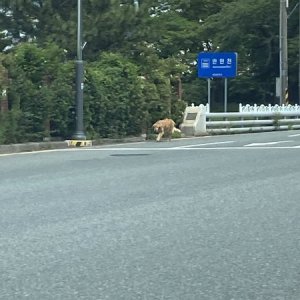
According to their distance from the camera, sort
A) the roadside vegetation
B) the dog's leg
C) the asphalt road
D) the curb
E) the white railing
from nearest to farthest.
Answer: the asphalt road
the curb
the roadside vegetation
the dog's leg
the white railing

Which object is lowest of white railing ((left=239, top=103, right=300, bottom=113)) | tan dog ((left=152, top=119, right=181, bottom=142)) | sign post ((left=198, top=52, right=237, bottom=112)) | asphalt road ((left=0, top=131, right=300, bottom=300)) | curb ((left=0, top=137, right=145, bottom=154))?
asphalt road ((left=0, top=131, right=300, bottom=300))

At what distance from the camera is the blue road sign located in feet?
123

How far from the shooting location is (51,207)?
1111cm

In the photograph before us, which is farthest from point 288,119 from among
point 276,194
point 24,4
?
point 276,194

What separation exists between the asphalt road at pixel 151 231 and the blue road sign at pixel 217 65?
20.9 m

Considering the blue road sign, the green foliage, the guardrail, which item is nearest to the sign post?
the blue road sign

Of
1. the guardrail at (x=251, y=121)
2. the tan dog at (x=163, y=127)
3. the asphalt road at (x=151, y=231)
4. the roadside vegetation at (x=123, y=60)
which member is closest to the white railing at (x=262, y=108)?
the guardrail at (x=251, y=121)

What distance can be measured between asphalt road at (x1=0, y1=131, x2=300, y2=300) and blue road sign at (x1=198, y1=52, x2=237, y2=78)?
68.5 ft

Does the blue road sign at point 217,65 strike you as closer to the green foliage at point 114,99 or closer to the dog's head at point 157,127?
the green foliage at point 114,99

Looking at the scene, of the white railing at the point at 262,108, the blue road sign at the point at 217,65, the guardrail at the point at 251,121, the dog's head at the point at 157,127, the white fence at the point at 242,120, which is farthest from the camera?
the blue road sign at the point at 217,65

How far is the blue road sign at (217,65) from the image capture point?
37.4m

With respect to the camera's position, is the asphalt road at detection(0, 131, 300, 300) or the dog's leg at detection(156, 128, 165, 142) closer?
the asphalt road at detection(0, 131, 300, 300)

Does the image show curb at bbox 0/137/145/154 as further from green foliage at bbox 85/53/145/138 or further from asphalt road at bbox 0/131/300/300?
asphalt road at bbox 0/131/300/300

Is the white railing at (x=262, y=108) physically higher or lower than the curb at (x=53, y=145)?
higher
